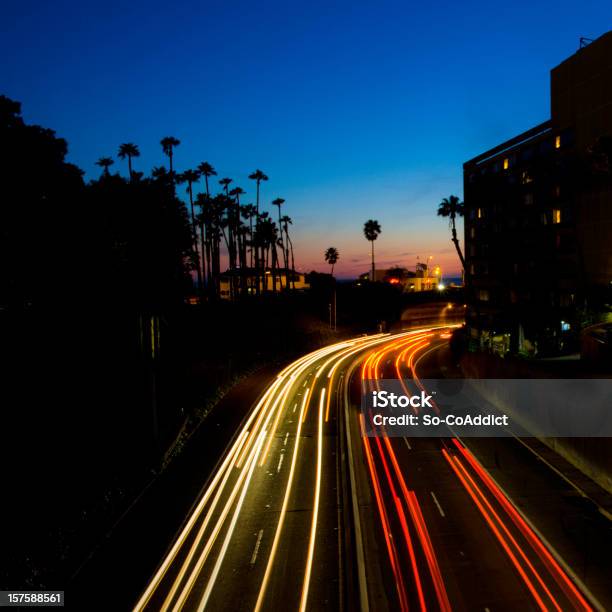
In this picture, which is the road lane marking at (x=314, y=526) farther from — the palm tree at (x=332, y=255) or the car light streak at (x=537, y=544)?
the palm tree at (x=332, y=255)

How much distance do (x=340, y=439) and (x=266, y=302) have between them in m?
55.2

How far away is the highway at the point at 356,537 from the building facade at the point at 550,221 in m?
18.8

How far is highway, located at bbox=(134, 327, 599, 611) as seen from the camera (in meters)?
12.5

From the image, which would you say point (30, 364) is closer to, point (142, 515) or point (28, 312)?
point (28, 312)

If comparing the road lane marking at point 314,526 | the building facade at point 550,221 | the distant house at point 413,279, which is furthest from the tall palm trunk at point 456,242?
the distant house at point 413,279

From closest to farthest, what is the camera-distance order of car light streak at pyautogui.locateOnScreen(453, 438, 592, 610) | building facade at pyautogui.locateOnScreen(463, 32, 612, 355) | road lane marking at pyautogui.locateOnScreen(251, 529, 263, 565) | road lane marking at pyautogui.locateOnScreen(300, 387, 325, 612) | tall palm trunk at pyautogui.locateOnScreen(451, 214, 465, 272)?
car light streak at pyautogui.locateOnScreen(453, 438, 592, 610) → road lane marking at pyautogui.locateOnScreen(300, 387, 325, 612) → road lane marking at pyautogui.locateOnScreen(251, 529, 263, 565) → building facade at pyautogui.locateOnScreen(463, 32, 612, 355) → tall palm trunk at pyautogui.locateOnScreen(451, 214, 465, 272)

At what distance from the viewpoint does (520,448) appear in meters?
24.1

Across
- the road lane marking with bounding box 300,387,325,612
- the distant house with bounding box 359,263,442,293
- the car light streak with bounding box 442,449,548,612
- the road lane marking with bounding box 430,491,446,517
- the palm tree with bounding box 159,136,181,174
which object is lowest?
the car light streak with bounding box 442,449,548,612

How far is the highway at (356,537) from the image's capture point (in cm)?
1248

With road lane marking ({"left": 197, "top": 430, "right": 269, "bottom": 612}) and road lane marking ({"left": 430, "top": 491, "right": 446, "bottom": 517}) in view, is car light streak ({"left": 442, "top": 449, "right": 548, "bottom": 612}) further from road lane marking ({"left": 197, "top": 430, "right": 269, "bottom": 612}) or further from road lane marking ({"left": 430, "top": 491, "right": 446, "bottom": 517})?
road lane marking ({"left": 197, "top": 430, "right": 269, "bottom": 612})

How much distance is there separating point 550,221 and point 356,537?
45794 millimetres

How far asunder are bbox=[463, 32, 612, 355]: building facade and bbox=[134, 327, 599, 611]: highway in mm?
18838

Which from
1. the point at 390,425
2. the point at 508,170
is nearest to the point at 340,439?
the point at 390,425

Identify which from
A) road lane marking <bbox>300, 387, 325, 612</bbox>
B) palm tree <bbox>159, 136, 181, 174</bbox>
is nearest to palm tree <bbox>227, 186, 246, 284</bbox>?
palm tree <bbox>159, 136, 181, 174</bbox>
